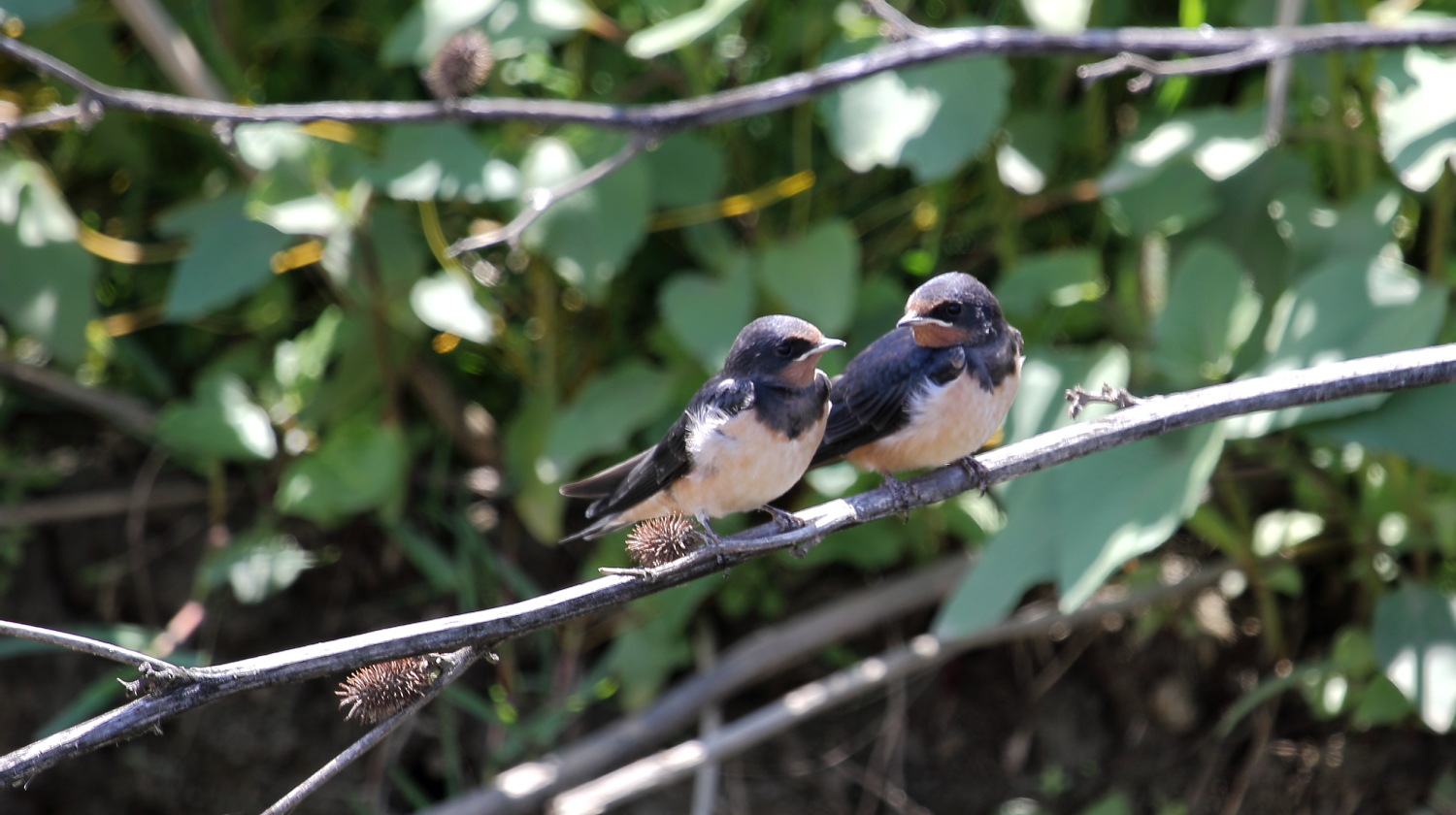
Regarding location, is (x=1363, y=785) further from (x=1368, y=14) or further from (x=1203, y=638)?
(x=1368, y=14)

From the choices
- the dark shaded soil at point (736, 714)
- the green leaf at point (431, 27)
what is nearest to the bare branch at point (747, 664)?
the dark shaded soil at point (736, 714)

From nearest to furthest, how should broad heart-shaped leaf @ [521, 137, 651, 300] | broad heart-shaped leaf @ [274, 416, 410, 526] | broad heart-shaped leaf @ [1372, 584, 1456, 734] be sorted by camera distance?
broad heart-shaped leaf @ [1372, 584, 1456, 734] → broad heart-shaped leaf @ [521, 137, 651, 300] → broad heart-shaped leaf @ [274, 416, 410, 526]

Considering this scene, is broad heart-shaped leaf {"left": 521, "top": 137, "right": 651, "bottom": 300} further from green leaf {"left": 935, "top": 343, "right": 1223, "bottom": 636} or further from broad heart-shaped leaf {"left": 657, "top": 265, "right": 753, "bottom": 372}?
green leaf {"left": 935, "top": 343, "right": 1223, "bottom": 636}

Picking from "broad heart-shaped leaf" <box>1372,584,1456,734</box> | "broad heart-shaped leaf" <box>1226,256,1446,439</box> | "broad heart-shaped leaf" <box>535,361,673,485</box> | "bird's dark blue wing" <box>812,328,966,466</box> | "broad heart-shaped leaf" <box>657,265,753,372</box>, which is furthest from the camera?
"broad heart-shaped leaf" <box>535,361,673,485</box>

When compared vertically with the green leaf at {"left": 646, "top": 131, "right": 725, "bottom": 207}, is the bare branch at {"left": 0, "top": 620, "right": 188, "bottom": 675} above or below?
above

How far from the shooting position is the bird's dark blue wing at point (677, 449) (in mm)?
2049

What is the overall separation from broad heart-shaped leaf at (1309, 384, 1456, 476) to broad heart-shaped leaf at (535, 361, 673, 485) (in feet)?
5.67

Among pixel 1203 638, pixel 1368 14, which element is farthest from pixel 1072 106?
pixel 1203 638

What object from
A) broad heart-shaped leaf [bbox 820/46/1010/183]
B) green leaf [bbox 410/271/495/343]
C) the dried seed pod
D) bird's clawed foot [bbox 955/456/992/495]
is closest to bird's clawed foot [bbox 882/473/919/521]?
bird's clawed foot [bbox 955/456/992/495]

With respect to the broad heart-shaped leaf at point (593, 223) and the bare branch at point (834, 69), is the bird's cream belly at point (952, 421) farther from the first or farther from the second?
the broad heart-shaped leaf at point (593, 223)

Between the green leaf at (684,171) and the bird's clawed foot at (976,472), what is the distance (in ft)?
4.93

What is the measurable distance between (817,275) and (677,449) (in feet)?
3.79

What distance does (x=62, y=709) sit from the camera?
3.87 meters

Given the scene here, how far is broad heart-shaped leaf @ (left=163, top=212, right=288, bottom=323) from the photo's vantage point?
3.23m
